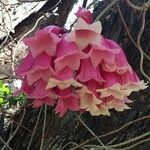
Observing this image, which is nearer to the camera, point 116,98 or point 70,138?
point 116,98

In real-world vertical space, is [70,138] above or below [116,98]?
below

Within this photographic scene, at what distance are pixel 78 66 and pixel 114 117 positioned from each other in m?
0.63

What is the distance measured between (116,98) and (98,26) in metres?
0.14

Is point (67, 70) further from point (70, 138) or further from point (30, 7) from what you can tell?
point (30, 7)

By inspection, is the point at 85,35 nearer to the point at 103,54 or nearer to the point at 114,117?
the point at 103,54

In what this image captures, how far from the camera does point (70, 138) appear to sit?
142 cm

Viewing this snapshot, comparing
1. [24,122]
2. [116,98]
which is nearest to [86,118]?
[24,122]

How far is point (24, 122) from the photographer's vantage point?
1.57m

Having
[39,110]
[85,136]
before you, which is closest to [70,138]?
[85,136]

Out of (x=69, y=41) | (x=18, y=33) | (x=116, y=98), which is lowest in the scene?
(x=18, y=33)

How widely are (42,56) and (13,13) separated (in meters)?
1.69

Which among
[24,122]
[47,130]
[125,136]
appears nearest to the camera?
[125,136]

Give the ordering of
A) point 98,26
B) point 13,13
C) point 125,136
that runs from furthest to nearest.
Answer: point 13,13, point 125,136, point 98,26

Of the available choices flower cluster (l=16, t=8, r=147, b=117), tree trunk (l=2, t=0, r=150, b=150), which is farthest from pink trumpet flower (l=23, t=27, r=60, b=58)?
tree trunk (l=2, t=0, r=150, b=150)
